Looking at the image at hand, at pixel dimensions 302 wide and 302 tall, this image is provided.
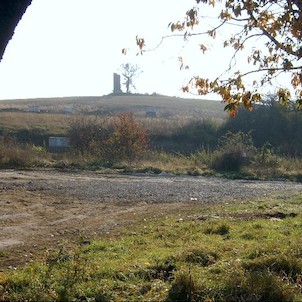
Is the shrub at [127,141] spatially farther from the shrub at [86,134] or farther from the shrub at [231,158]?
the shrub at [231,158]

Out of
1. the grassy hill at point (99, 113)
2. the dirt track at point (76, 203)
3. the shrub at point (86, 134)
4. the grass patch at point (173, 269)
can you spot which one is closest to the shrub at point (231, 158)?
the shrub at point (86, 134)

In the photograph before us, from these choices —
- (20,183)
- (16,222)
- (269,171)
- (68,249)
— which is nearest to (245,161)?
(269,171)

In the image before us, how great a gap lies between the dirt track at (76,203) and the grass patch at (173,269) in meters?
1.07

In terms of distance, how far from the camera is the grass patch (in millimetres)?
5527

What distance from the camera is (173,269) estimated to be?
6.64m

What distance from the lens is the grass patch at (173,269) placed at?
5.53 meters

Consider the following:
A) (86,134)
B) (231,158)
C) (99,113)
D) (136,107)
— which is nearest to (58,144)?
(86,134)

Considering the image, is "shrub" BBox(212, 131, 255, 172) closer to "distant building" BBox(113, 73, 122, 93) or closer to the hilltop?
the hilltop

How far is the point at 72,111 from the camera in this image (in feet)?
207

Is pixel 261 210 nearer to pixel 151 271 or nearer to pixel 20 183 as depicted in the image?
pixel 151 271

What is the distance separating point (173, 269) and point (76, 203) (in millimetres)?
8252

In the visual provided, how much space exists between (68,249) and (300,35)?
4883 mm

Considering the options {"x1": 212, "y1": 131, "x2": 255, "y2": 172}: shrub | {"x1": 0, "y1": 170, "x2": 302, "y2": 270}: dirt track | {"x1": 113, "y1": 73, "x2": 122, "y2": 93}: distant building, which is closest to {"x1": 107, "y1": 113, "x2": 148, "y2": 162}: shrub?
{"x1": 212, "y1": 131, "x2": 255, "y2": 172}: shrub

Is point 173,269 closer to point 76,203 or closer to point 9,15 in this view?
point 9,15
